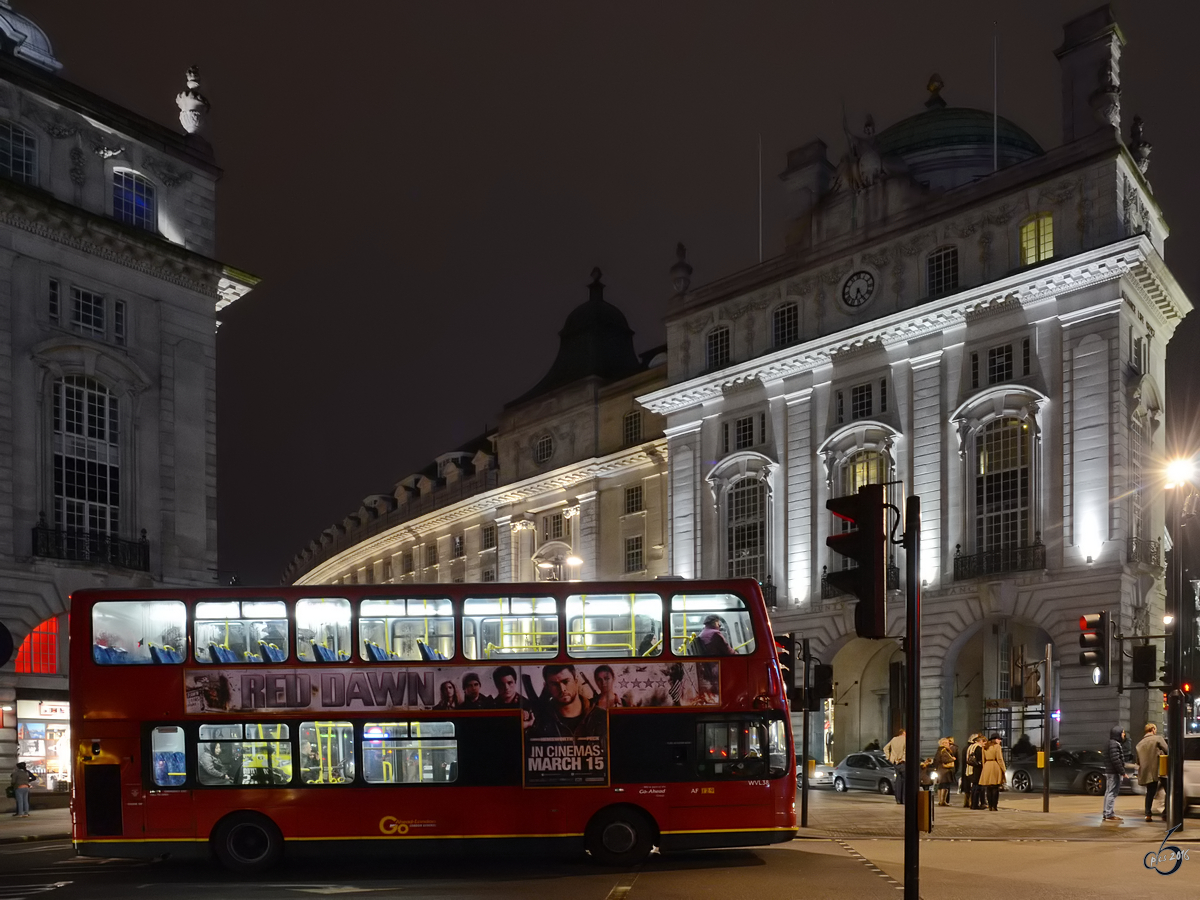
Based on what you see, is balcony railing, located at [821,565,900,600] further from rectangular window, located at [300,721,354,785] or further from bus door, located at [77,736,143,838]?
bus door, located at [77,736,143,838]

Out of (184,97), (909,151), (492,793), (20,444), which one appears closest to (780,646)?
(492,793)

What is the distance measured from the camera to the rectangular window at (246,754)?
1794 cm

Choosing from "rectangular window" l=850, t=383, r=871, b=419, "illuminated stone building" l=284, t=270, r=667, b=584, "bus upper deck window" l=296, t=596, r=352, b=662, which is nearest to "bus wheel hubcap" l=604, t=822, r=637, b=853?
"bus upper deck window" l=296, t=596, r=352, b=662

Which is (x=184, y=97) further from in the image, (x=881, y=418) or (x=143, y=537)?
(x=881, y=418)

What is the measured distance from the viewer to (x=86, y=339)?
38.2 metres

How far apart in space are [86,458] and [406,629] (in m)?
23.6

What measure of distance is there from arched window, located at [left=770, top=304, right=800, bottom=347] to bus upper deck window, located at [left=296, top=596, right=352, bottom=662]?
34201mm

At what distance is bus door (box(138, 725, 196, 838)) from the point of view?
17891 millimetres

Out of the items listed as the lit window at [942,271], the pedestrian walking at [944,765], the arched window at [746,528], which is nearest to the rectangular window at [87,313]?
the arched window at [746,528]

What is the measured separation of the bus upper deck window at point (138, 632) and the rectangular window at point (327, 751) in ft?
6.70

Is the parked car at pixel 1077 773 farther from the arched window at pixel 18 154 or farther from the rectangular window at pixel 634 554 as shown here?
the arched window at pixel 18 154

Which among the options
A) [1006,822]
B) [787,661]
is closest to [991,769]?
[1006,822]

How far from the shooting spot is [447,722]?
17906 millimetres

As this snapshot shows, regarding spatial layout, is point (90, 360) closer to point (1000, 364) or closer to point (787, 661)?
point (787, 661)
